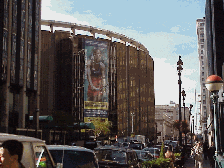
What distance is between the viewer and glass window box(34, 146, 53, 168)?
550 centimetres

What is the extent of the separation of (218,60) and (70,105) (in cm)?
7755

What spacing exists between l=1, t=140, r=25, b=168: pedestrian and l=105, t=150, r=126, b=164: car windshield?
28.7 ft

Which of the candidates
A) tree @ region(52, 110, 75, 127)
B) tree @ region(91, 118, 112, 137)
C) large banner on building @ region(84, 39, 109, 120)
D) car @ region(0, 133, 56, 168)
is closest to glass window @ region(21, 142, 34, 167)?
car @ region(0, 133, 56, 168)

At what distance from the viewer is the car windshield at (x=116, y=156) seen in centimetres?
1251

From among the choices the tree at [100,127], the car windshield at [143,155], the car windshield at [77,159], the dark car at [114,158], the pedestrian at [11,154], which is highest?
the pedestrian at [11,154]

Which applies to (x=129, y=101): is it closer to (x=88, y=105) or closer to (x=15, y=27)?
(x=88, y=105)

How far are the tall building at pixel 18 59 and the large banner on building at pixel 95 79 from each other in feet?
157

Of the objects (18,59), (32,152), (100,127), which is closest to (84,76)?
(100,127)

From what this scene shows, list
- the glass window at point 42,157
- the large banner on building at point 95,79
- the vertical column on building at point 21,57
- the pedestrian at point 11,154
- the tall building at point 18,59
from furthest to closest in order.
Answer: the large banner on building at point 95,79, the vertical column on building at point 21,57, the tall building at point 18,59, the glass window at point 42,157, the pedestrian at point 11,154

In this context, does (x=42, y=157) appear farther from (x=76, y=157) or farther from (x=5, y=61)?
(x=5, y=61)

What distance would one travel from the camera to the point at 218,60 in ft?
134

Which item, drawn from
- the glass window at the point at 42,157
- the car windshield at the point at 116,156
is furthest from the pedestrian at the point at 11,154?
the car windshield at the point at 116,156

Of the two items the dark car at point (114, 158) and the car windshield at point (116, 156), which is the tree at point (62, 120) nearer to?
the dark car at point (114, 158)

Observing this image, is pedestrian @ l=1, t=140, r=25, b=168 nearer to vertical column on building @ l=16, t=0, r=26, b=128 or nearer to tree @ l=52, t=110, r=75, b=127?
vertical column on building @ l=16, t=0, r=26, b=128
